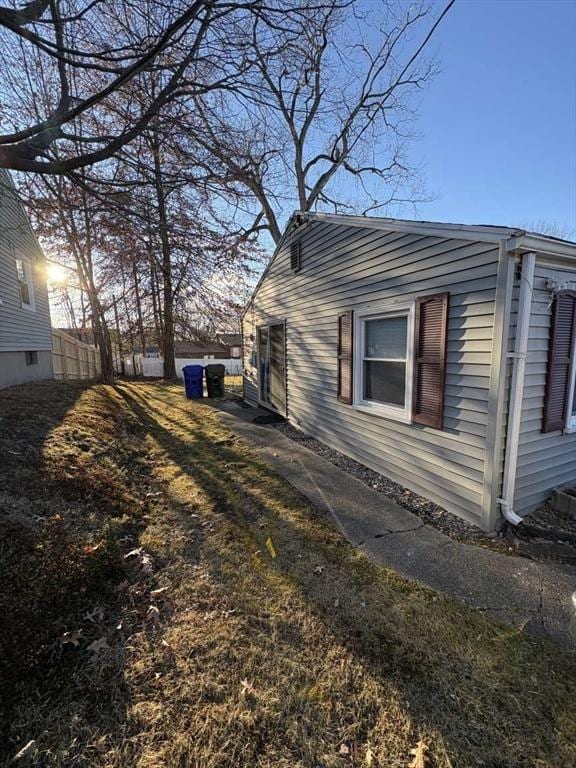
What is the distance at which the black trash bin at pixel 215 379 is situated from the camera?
11.6m

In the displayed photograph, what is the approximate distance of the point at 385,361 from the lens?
14.9ft

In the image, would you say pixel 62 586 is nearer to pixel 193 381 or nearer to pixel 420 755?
pixel 420 755

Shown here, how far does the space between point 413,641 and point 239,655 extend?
1045 millimetres

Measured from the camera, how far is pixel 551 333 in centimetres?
320

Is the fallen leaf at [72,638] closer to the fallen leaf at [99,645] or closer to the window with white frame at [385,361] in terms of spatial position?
the fallen leaf at [99,645]

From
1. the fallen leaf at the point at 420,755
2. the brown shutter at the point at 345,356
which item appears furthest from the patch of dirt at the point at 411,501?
the fallen leaf at the point at 420,755

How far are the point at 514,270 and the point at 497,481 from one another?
1864 mm

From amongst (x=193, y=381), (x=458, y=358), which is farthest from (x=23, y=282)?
(x=458, y=358)

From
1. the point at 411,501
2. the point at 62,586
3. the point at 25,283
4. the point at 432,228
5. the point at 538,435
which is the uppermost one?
the point at 25,283

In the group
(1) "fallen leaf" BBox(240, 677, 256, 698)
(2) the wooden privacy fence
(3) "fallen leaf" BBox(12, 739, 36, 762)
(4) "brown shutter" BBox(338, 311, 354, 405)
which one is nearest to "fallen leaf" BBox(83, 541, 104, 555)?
(3) "fallen leaf" BBox(12, 739, 36, 762)

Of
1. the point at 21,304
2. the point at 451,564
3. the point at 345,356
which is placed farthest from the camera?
the point at 21,304

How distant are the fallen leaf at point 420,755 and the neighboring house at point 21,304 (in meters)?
9.94

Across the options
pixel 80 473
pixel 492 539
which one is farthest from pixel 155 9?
pixel 492 539

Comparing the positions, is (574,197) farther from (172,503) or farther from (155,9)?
(172,503)
